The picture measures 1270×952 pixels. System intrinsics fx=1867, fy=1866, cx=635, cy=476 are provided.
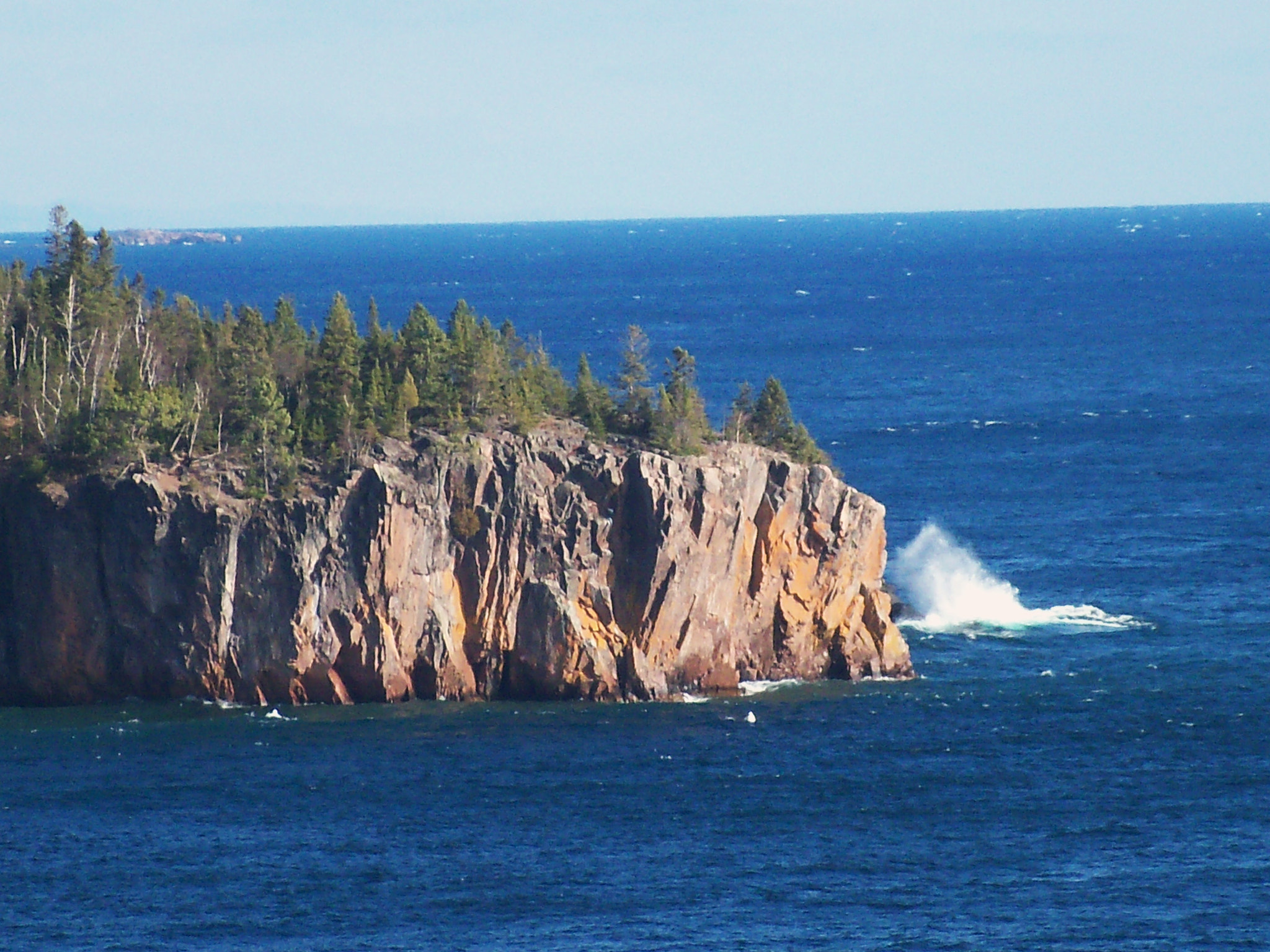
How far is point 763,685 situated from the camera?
86.2m

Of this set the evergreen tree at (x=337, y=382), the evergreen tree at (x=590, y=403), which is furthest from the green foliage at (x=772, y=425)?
the evergreen tree at (x=337, y=382)

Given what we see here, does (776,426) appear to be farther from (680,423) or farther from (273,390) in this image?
(273,390)

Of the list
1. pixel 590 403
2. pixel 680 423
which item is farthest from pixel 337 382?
pixel 680 423

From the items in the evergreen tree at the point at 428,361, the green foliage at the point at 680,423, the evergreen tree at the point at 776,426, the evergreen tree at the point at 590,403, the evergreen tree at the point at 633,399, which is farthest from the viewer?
the evergreen tree at the point at 776,426

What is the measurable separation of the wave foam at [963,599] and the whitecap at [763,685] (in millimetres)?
12917

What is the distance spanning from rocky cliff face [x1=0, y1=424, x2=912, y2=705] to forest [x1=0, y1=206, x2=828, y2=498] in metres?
2.06

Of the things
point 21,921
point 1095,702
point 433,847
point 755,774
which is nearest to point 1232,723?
point 1095,702

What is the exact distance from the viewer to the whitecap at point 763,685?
280ft

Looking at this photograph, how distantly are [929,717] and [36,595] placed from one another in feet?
129

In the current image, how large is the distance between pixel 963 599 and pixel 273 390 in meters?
39.1

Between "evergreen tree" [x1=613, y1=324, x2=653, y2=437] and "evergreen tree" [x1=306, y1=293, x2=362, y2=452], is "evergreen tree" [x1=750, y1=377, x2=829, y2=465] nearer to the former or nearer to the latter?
"evergreen tree" [x1=613, y1=324, x2=653, y2=437]

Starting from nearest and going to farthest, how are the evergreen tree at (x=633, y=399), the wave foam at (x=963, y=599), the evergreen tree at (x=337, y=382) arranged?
1. the evergreen tree at (x=337, y=382)
2. the evergreen tree at (x=633, y=399)
3. the wave foam at (x=963, y=599)

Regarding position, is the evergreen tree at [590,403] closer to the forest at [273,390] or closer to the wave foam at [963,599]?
the forest at [273,390]

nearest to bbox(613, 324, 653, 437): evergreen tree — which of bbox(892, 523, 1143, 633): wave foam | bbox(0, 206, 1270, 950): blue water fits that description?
bbox(0, 206, 1270, 950): blue water
